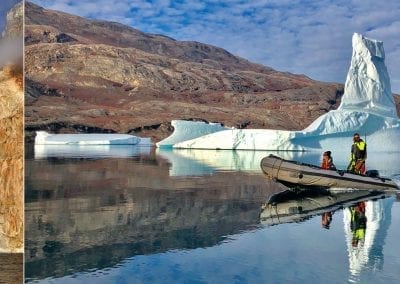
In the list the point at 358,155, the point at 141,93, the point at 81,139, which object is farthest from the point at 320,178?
the point at 141,93

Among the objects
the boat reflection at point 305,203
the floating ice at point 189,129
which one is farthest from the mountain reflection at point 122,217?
the floating ice at point 189,129

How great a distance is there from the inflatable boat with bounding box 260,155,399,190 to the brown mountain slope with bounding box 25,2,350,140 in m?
32.6

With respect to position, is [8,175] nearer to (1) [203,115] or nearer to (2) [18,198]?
(2) [18,198]

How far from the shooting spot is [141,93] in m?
55.7

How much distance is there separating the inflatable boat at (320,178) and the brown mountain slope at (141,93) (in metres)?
32.6

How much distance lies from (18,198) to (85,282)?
0.86 m

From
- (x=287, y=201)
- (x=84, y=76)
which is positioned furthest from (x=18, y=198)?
(x=84, y=76)

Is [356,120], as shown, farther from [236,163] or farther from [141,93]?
[141,93]

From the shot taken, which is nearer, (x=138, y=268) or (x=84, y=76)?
(x=138, y=268)

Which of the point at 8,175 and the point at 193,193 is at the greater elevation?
the point at 8,175

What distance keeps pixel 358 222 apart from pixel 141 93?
1984 inches

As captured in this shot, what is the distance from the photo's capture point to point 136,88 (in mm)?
56812

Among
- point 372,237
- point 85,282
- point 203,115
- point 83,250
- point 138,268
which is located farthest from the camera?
point 203,115

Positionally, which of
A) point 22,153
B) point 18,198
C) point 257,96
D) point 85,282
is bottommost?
point 85,282
